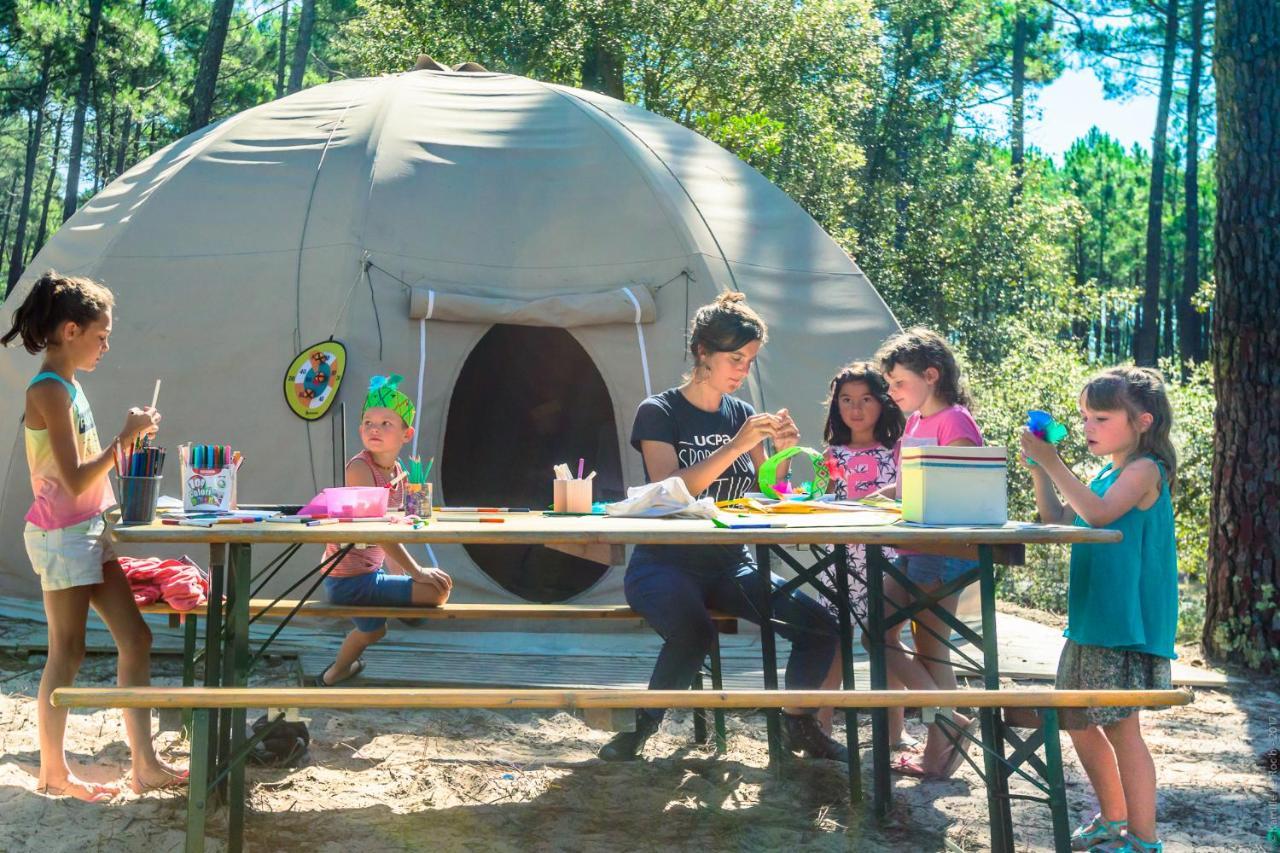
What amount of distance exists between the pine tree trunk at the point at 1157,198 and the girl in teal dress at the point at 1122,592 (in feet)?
60.4

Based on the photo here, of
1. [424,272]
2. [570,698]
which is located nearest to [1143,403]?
[570,698]

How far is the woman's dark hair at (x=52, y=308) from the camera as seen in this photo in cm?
330

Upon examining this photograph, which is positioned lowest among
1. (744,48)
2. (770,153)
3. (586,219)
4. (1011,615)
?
(1011,615)

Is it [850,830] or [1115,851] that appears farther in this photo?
[850,830]

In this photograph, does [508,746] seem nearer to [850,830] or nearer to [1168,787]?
[850,830]

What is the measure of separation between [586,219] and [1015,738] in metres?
4.19

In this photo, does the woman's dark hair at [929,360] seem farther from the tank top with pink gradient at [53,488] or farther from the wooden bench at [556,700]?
the tank top with pink gradient at [53,488]

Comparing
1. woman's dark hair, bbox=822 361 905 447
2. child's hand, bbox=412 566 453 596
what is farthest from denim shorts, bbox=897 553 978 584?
child's hand, bbox=412 566 453 596

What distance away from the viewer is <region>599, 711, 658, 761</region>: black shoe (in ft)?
12.3

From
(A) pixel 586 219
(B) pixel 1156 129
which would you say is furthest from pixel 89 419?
(B) pixel 1156 129

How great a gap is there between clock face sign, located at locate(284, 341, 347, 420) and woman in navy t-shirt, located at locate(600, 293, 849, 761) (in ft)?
Result: 8.55

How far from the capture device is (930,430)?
385 centimetres

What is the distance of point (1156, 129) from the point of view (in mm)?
22062

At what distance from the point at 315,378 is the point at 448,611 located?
2.39 metres
